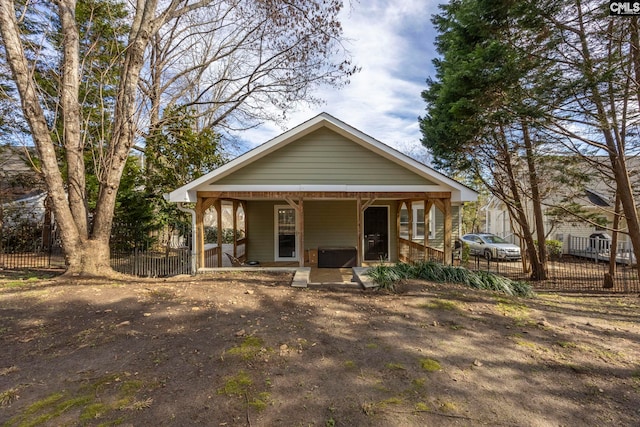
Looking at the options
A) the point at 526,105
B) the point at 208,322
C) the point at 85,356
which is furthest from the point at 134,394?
the point at 526,105

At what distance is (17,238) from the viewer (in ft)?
47.3

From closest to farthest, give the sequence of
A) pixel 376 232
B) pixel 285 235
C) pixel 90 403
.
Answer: pixel 90 403 < pixel 285 235 < pixel 376 232

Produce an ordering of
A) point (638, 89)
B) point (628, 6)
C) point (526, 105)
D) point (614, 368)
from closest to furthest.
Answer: point (614, 368)
point (628, 6)
point (638, 89)
point (526, 105)

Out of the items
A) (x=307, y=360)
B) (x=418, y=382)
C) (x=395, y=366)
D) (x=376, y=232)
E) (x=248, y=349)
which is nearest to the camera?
(x=418, y=382)

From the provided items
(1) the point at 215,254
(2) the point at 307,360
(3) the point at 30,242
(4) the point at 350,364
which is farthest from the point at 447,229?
(3) the point at 30,242

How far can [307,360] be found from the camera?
12.2 feet

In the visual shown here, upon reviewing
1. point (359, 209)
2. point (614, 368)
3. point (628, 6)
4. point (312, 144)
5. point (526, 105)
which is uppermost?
point (628, 6)

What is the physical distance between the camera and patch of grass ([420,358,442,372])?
3.56m

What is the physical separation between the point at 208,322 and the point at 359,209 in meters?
5.69

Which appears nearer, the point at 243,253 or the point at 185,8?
the point at 185,8

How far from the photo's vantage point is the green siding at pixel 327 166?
9.04m

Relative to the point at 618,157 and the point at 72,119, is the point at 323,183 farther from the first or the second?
the point at 618,157

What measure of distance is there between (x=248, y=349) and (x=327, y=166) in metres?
6.14

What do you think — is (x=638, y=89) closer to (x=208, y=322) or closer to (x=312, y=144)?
(x=312, y=144)
